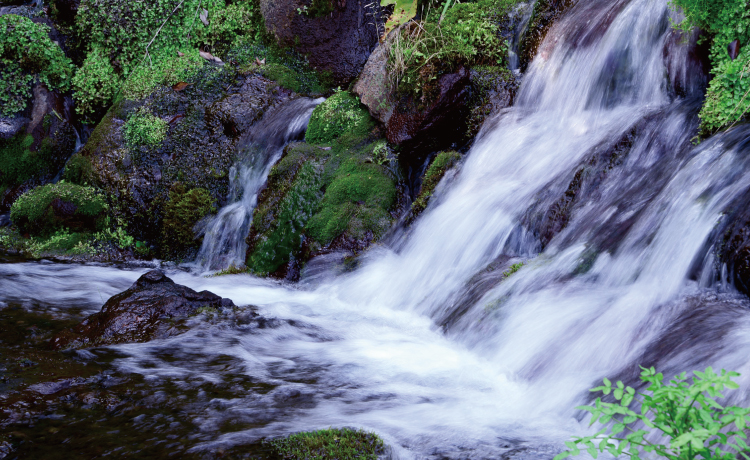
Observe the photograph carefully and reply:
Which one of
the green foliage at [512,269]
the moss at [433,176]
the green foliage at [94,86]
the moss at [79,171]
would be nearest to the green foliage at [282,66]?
the green foliage at [94,86]

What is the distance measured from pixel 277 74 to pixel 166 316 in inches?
239

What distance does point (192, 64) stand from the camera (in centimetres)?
1005

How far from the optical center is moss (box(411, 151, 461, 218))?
258 inches

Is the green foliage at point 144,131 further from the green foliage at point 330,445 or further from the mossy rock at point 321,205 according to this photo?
the green foliage at point 330,445

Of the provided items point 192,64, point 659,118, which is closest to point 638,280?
point 659,118

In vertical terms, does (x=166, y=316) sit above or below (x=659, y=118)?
below

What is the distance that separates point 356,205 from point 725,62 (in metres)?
4.10

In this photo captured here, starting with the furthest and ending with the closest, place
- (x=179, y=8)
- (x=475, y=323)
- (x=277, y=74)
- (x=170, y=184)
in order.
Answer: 1. (x=179, y=8)
2. (x=277, y=74)
3. (x=170, y=184)
4. (x=475, y=323)

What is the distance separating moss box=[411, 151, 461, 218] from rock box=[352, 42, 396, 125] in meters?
1.10

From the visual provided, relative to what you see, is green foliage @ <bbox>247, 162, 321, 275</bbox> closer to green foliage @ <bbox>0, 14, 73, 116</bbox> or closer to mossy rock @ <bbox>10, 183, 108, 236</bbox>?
mossy rock @ <bbox>10, 183, 108, 236</bbox>

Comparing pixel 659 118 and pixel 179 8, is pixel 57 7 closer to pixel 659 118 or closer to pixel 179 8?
pixel 179 8

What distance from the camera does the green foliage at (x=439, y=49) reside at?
22.7ft

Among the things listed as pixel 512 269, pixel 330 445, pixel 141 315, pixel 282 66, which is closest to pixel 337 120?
pixel 282 66

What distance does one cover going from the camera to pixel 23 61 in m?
10.2
